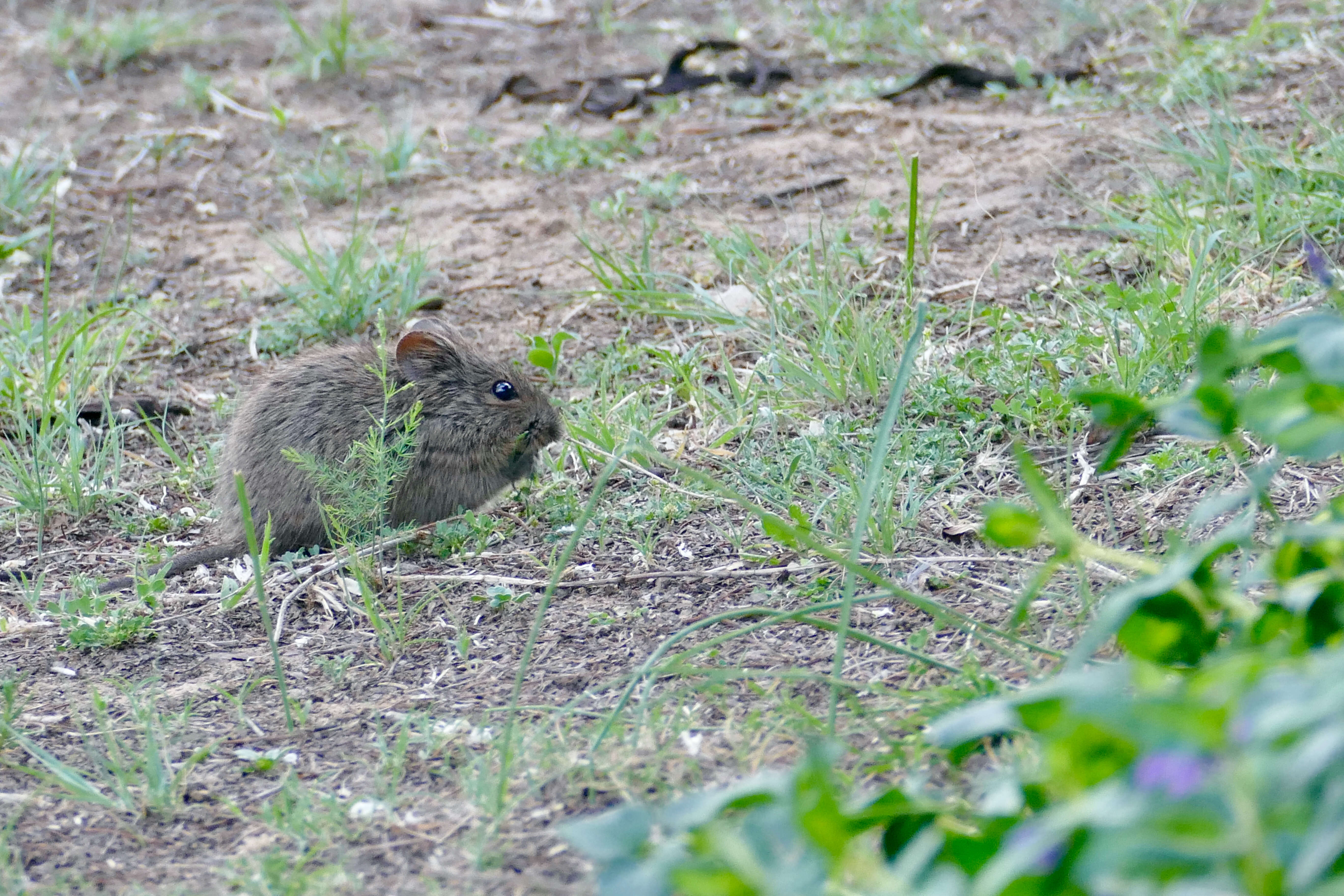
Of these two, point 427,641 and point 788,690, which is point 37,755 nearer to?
point 427,641

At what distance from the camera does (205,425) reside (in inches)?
197

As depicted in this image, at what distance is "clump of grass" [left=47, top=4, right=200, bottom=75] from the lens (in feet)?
26.4

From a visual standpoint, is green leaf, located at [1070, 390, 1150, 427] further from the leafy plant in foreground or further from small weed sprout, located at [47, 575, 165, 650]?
small weed sprout, located at [47, 575, 165, 650]

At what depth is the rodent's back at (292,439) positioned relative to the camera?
3.98 meters

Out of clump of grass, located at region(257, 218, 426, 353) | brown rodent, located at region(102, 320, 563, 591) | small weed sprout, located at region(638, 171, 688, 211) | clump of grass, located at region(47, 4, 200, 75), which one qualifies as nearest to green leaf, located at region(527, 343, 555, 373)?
brown rodent, located at region(102, 320, 563, 591)

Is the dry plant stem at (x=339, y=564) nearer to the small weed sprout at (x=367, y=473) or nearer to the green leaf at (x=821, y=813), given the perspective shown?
the small weed sprout at (x=367, y=473)

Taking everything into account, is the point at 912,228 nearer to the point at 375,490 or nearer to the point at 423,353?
the point at 423,353

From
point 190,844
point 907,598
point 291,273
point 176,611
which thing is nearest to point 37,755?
point 190,844

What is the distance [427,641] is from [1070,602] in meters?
1.56

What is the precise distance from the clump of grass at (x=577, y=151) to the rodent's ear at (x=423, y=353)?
243 centimetres

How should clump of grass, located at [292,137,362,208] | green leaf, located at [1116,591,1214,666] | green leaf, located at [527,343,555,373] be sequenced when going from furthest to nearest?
clump of grass, located at [292,137,362,208]
green leaf, located at [527,343,555,373]
green leaf, located at [1116,591,1214,666]

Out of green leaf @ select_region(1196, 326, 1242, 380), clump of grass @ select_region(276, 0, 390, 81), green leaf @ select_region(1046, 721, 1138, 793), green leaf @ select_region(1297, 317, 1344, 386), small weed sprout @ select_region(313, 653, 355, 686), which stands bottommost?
small weed sprout @ select_region(313, 653, 355, 686)

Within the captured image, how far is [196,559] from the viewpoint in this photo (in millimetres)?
3916

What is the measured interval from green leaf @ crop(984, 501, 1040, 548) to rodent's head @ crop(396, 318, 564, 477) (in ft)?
8.94
